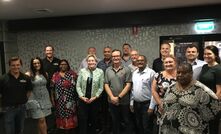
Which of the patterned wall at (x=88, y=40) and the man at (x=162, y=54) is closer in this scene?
the man at (x=162, y=54)

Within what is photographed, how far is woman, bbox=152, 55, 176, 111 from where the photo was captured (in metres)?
3.63

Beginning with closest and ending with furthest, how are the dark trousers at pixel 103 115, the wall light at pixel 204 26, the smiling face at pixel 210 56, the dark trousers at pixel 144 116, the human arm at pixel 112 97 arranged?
the smiling face at pixel 210 56 → the dark trousers at pixel 144 116 → the human arm at pixel 112 97 → the dark trousers at pixel 103 115 → the wall light at pixel 204 26

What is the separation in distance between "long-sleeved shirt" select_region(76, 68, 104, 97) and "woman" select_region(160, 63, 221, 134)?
5.97 feet

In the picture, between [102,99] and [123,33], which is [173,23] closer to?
[123,33]

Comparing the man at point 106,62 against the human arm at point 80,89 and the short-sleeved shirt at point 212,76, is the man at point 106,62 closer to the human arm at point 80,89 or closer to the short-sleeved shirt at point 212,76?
the human arm at point 80,89

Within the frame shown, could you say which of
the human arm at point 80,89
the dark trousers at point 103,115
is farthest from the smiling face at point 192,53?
the human arm at point 80,89

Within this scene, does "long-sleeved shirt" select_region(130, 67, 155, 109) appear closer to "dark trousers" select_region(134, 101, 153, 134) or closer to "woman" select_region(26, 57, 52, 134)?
"dark trousers" select_region(134, 101, 153, 134)

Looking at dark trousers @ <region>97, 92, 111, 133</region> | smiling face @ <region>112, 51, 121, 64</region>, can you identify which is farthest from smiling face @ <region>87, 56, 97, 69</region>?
dark trousers @ <region>97, 92, 111, 133</region>

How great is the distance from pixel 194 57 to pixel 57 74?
7.09ft

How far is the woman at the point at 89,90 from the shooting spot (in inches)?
175

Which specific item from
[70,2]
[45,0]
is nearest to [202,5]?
[70,2]

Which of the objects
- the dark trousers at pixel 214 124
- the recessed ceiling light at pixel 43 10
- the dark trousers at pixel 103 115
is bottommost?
the dark trousers at pixel 103 115

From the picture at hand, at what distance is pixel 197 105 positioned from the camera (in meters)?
2.68

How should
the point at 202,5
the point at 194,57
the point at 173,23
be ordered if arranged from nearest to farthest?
the point at 194,57
the point at 202,5
the point at 173,23
